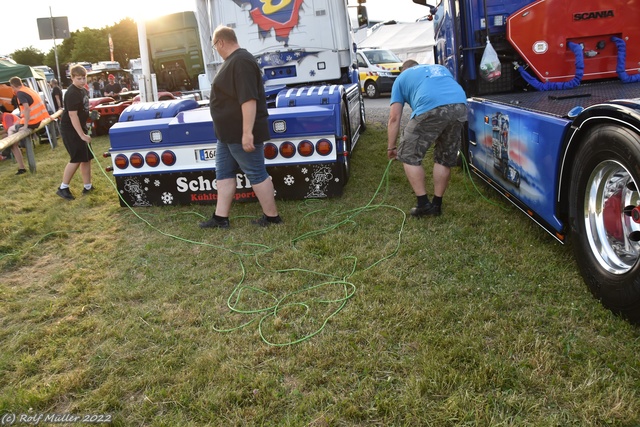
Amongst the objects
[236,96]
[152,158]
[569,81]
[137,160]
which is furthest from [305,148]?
[569,81]

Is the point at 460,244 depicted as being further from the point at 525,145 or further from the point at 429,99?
the point at 429,99

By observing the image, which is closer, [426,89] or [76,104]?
[426,89]

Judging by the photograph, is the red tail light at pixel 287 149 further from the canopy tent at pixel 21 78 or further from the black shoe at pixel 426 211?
the canopy tent at pixel 21 78

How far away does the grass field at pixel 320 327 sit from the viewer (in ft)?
7.45

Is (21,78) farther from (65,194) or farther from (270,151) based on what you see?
(270,151)

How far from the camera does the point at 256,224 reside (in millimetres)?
4926

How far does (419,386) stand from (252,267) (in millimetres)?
1910

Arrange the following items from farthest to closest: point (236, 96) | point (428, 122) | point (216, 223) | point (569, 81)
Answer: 1. point (569, 81)
2. point (216, 223)
3. point (428, 122)
4. point (236, 96)

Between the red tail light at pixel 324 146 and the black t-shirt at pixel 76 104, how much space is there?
11.0 ft

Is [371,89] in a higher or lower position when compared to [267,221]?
higher

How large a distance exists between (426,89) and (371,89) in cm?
1411

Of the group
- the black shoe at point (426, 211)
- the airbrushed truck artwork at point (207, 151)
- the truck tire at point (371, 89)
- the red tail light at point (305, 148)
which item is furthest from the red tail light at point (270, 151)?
the truck tire at point (371, 89)

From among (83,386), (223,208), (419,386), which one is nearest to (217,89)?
(223,208)

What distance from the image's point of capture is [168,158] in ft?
17.8
